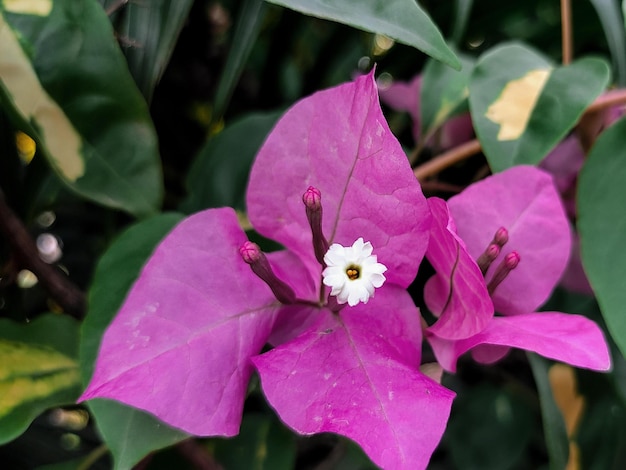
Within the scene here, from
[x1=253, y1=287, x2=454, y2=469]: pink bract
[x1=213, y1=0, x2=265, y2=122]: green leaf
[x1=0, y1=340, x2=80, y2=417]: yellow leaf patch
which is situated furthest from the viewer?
[x1=213, y1=0, x2=265, y2=122]: green leaf

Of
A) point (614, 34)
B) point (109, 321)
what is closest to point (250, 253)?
point (109, 321)

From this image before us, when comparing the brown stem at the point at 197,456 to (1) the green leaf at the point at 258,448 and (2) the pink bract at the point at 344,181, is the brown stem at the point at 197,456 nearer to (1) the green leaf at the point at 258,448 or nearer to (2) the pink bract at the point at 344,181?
(1) the green leaf at the point at 258,448

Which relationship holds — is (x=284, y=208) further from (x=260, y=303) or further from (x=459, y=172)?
(x=459, y=172)

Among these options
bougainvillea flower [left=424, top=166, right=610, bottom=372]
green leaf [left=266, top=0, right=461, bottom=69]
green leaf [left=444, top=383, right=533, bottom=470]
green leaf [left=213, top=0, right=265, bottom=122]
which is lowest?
green leaf [left=444, top=383, right=533, bottom=470]

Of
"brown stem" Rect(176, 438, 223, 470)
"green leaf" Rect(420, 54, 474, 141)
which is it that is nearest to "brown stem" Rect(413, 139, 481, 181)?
"green leaf" Rect(420, 54, 474, 141)

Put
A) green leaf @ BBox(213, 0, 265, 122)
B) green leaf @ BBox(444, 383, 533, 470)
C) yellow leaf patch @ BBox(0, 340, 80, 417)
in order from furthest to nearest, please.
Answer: green leaf @ BBox(444, 383, 533, 470)
green leaf @ BBox(213, 0, 265, 122)
yellow leaf patch @ BBox(0, 340, 80, 417)

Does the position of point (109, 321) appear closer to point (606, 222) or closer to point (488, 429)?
point (606, 222)

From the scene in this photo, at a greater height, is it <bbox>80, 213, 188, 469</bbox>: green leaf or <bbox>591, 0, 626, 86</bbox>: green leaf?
<bbox>591, 0, 626, 86</bbox>: green leaf

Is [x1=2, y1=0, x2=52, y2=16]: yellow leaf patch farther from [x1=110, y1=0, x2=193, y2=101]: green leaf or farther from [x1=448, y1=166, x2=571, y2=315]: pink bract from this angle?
[x1=448, y1=166, x2=571, y2=315]: pink bract
